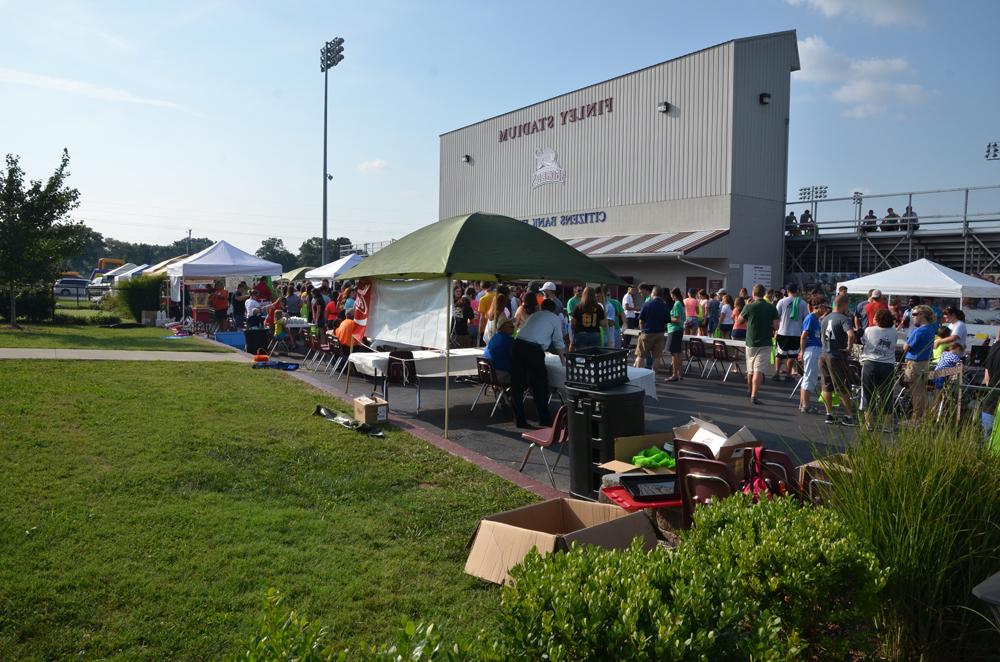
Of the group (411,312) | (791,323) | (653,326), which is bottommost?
(653,326)

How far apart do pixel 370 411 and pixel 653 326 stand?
6558 mm

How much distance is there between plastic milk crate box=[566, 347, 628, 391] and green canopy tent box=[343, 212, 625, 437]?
2.10 metres

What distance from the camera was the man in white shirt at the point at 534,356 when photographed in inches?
356

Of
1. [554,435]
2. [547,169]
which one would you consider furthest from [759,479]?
[547,169]

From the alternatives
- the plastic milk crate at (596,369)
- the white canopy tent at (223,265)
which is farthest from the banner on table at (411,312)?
the white canopy tent at (223,265)

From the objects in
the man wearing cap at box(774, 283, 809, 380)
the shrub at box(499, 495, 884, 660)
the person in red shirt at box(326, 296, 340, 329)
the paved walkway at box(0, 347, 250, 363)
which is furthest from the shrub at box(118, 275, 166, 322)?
the shrub at box(499, 495, 884, 660)

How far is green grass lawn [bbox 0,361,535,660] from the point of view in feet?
12.2

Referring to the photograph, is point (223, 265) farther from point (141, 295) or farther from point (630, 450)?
point (630, 450)

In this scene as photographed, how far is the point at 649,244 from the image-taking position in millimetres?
27000

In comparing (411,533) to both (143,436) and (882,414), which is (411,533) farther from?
(143,436)

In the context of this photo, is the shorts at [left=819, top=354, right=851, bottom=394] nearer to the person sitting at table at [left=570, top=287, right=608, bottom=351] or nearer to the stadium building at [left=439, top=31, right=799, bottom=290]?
the person sitting at table at [left=570, top=287, right=608, bottom=351]

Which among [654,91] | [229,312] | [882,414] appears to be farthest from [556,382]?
[654,91]

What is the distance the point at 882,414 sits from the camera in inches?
144

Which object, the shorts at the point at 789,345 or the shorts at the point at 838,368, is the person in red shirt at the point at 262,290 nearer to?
the shorts at the point at 789,345
